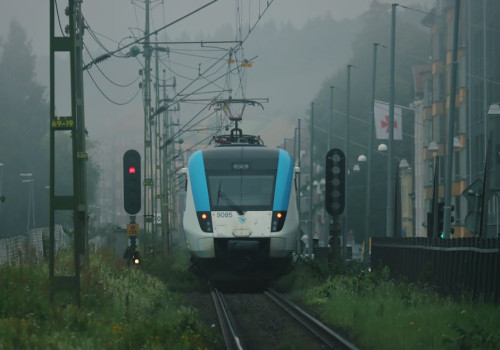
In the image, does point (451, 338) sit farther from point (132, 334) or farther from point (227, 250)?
point (227, 250)

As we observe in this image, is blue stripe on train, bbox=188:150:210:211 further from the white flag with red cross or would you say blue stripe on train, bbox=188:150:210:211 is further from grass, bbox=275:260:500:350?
the white flag with red cross

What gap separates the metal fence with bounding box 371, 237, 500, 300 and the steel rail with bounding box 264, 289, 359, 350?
2.66 m

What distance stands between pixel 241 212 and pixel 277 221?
0.87m

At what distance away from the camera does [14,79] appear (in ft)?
448

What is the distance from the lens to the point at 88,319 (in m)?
15.6

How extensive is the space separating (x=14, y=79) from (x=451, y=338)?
416ft

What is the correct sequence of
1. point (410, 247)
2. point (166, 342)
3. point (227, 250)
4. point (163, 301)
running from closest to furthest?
point (166, 342) < point (163, 301) < point (410, 247) < point (227, 250)

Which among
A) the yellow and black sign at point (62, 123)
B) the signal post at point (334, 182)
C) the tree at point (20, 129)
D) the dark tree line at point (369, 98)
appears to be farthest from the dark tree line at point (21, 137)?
the yellow and black sign at point (62, 123)

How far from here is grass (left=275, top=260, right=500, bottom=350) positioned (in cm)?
1427

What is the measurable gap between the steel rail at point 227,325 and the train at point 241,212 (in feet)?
3.73

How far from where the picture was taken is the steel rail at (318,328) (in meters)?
15.3

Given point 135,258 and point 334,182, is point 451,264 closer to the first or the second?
point 334,182

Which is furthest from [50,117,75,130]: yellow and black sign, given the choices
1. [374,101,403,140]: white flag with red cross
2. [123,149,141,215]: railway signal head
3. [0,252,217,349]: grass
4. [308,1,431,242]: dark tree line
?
[308,1,431,242]: dark tree line

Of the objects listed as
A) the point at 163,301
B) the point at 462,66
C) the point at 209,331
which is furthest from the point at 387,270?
the point at 462,66
